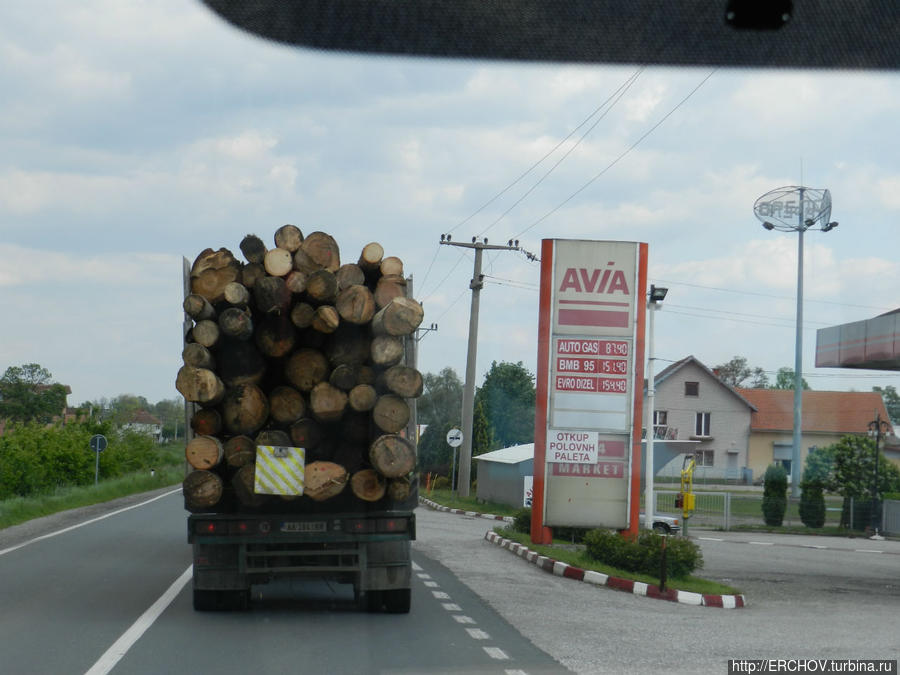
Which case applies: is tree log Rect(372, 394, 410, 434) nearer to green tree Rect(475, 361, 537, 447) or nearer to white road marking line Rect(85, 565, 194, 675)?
white road marking line Rect(85, 565, 194, 675)

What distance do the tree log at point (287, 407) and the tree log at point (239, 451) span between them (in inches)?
16.9

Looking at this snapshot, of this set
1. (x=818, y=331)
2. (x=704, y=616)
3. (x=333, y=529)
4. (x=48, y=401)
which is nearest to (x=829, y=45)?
(x=333, y=529)

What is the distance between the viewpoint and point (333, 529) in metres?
11.6

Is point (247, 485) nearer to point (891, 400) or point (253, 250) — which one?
point (253, 250)

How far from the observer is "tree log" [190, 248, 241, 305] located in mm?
12094

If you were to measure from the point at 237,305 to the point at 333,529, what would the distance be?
2541 mm

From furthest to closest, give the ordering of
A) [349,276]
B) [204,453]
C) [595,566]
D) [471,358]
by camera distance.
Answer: [471,358], [595,566], [349,276], [204,453]

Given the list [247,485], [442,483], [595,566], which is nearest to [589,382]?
[595,566]

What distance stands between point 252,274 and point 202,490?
236 cm

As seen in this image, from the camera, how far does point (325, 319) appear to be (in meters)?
12.1

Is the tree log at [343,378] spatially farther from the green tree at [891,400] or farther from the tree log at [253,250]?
the green tree at [891,400]

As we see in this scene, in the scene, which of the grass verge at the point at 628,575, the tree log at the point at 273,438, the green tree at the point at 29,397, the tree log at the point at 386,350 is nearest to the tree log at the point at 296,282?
the tree log at the point at 386,350

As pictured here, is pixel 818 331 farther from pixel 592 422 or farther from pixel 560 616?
pixel 560 616

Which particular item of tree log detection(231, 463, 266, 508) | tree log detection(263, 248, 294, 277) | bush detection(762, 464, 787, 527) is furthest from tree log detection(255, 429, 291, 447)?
bush detection(762, 464, 787, 527)
